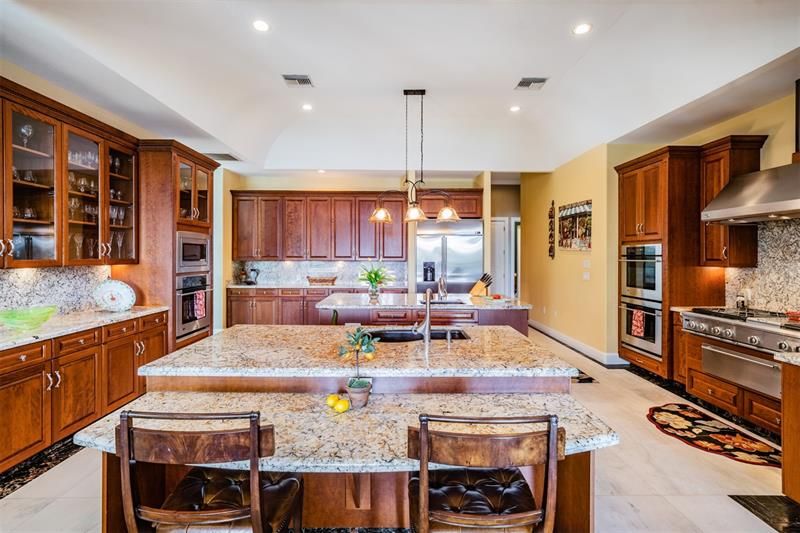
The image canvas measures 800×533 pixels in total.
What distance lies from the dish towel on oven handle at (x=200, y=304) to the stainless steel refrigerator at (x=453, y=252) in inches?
126

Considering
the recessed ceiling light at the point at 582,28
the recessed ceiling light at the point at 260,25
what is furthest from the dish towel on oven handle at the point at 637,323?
the recessed ceiling light at the point at 260,25

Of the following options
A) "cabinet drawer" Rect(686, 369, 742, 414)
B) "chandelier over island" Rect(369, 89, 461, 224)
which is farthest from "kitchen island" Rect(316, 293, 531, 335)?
"cabinet drawer" Rect(686, 369, 742, 414)

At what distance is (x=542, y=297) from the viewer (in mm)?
7172

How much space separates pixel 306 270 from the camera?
7.16 m

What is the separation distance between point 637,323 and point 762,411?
1.65 meters

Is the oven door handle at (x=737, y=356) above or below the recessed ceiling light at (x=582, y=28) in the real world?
below

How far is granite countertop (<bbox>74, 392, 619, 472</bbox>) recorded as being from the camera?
133 centimetres

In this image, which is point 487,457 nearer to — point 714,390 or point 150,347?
point 714,390

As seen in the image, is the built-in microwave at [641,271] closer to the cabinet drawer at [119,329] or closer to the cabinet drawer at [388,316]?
the cabinet drawer at [388,316]

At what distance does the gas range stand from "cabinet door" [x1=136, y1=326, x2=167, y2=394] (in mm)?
5062

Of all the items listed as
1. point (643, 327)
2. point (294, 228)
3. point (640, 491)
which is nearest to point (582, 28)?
point (643, 327)

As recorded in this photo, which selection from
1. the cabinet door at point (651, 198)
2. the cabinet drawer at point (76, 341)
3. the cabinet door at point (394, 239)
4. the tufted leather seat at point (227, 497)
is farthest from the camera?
the cabinet door at point (394, 239)

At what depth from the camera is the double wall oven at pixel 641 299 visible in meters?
4.34

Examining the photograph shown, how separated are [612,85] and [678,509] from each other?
158 inches
